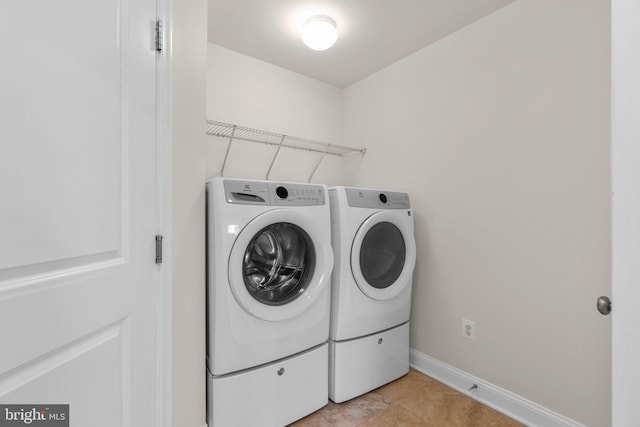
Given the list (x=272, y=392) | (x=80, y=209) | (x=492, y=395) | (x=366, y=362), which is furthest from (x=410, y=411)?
(x=80, y=209)

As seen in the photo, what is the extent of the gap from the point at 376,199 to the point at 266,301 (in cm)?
91

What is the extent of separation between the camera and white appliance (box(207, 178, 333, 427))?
1.35m

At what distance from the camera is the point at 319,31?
1.82 m

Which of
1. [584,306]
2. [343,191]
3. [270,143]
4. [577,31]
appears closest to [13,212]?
[343,191]

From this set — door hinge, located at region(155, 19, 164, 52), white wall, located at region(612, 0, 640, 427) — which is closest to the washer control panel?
door hinge, located at region(155, 19, 164, 52)

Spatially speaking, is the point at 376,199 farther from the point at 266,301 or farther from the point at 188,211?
the point at 188,211

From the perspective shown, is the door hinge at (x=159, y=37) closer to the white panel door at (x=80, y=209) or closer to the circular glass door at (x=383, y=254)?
the white panel door at (x=80, y=209)

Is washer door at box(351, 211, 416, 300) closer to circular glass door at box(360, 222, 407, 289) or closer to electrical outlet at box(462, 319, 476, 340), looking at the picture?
circular glass door at box(360, 222, 407, 289)

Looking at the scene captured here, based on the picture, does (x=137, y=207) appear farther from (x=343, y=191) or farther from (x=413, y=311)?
(x=413, y=311)

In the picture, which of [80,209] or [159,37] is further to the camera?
[159,37]

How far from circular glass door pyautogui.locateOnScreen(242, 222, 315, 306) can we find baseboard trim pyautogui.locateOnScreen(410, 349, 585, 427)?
1.14 meters

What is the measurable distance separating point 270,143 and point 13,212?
192cm

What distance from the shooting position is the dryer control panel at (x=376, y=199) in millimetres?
1769

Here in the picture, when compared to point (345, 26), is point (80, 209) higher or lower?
lower
